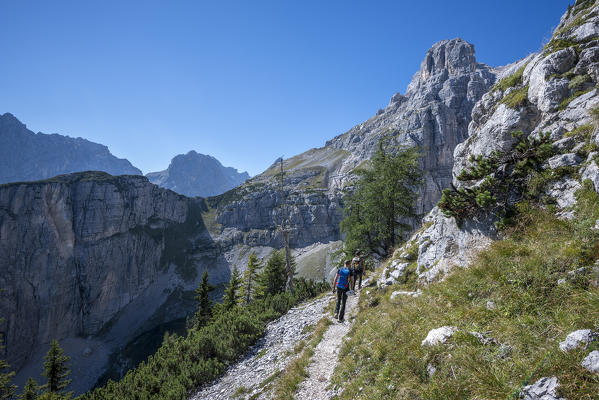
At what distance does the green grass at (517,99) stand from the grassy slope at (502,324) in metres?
7.03

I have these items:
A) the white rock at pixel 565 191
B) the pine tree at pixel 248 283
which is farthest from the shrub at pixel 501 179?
the pine tree at pixel 248 283

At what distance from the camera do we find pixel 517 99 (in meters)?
11.5

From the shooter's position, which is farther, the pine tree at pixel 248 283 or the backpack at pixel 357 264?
the pine tree at pixel 248 283

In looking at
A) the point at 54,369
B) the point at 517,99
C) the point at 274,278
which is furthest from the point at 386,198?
the point at 54,369

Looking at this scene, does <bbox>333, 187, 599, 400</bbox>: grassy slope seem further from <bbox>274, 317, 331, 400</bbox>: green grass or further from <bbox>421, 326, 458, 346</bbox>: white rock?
<bbox>274, 317, 331, 400</bbox>: green grass

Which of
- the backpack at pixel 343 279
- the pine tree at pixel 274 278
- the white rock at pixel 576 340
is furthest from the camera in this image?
the pine tree at pixel 274 278

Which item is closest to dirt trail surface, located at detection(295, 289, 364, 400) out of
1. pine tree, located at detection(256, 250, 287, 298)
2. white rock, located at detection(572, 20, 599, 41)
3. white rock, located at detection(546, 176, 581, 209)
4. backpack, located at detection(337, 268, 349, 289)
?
backpack, located at detection(337, 268, 349, 289)

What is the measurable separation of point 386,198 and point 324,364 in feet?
42.5

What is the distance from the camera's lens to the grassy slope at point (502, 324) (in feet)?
10.5

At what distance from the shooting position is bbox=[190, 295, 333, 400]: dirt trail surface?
927 centimetres

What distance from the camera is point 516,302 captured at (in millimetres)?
4621

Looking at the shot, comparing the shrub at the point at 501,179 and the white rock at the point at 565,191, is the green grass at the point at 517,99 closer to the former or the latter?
the shrub at the point at 501,179

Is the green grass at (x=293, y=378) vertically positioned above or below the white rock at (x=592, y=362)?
below

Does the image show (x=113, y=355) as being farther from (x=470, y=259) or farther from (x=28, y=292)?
(x=470, y=259)
